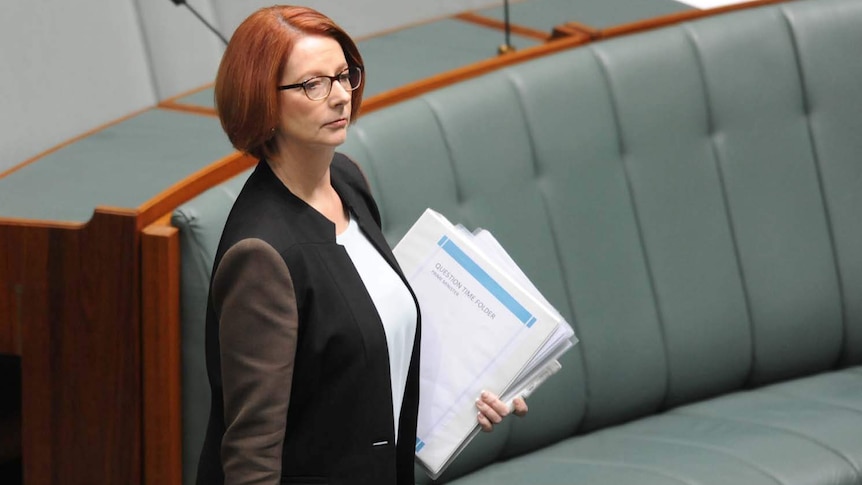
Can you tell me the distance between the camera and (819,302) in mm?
2801

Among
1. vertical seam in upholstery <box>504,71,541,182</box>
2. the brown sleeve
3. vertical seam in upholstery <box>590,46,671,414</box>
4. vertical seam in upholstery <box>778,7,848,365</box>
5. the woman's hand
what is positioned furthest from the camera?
vertical seam in upholstery <box>778,7,848,365</box>

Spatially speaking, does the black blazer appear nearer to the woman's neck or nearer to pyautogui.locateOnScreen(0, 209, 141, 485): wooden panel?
the woman's neck

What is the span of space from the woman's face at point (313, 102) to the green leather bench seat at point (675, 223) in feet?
2.30

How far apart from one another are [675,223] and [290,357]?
140 centimetres

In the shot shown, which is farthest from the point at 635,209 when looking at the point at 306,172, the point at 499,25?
the point at 306,172

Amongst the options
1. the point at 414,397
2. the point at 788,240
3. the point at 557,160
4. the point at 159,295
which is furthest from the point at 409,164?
the point at 788,240

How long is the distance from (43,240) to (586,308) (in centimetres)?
108

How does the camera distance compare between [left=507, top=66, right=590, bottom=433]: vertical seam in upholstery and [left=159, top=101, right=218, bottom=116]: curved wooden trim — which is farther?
[left=507, top=66, right=590, bottom=433]: vertical seam in upholstery

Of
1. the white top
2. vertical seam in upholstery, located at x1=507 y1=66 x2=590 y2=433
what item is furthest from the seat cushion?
the white top

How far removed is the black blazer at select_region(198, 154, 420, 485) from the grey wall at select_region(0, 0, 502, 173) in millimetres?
956

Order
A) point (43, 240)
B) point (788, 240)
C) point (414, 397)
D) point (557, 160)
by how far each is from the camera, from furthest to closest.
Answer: point (788, 240)
point (557, 160)
point (43, 240)
point (414, 397)

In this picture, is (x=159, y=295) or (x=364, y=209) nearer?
(x=364, y=209)

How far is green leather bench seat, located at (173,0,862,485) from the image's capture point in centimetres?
237

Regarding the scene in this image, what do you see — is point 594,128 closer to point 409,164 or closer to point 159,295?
point 409,164
